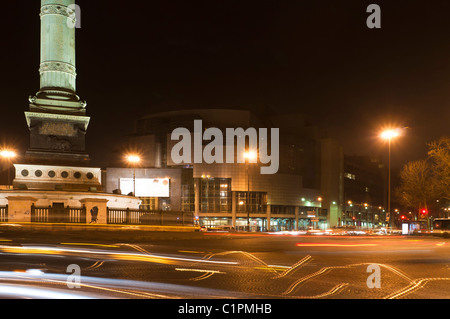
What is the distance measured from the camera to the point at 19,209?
27844 mm

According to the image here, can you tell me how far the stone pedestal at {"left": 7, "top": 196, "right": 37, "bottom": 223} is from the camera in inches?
1064

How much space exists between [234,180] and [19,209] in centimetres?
6050

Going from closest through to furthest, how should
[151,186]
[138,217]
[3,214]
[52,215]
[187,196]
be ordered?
1. [52,215]
2. [3,214]
3. [138,217]
4. [151,186]
5. [187,196]


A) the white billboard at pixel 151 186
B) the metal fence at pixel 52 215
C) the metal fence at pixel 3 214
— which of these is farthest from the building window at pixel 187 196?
the metal fence at pixel 3 214

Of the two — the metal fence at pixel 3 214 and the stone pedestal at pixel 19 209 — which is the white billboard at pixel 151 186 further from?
the metal fence at pixel 3 214

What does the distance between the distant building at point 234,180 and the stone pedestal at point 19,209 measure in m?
53.5

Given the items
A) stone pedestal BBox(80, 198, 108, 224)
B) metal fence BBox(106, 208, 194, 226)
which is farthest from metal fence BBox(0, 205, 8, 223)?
metal fence BBox(106, 208, 194, 226)

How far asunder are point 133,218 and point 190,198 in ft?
190

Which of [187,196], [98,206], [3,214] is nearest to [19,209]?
[3,214]

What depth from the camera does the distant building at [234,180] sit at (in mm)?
85688

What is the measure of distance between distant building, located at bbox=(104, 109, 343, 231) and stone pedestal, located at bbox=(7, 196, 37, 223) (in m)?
53.5

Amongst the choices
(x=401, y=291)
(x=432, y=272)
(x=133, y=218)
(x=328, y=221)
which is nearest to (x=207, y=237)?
(x=133, y=218)

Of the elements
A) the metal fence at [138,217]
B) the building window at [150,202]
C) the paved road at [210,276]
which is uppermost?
the paved road at [210,276]

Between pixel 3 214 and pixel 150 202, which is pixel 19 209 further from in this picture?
pixel 150 202
